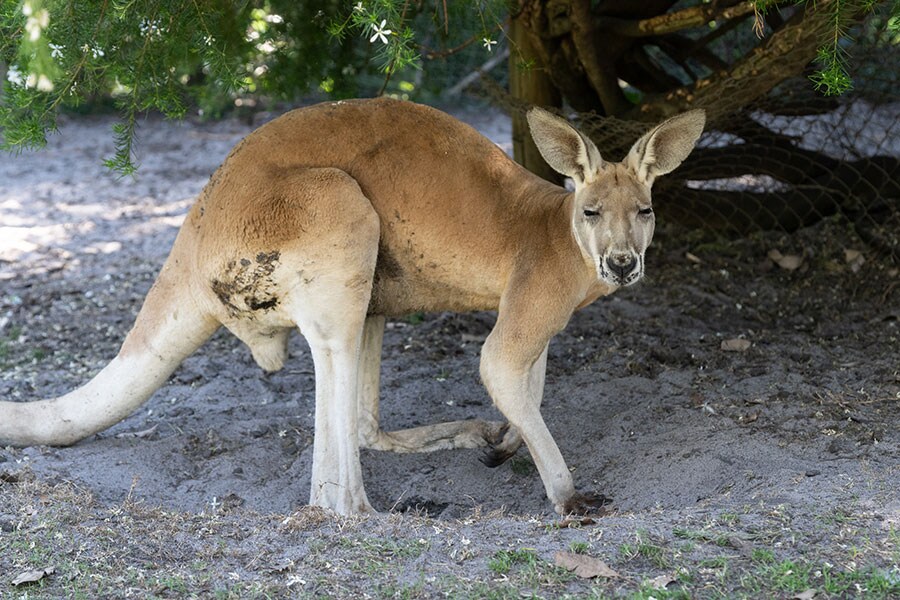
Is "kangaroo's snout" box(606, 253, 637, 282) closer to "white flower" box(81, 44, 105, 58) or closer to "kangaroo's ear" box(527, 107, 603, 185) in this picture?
"kangaroo's ear" box(527, 107, 603, 185)

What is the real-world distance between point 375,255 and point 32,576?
5.82ft

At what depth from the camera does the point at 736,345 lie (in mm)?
5773

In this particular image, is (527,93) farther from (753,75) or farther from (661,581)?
(661,581)

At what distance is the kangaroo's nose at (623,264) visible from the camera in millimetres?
3941

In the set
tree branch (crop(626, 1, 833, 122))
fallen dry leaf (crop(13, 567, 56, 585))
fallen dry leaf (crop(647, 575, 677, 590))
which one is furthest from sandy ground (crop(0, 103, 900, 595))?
tree branch (crop(626, 1, 833, 122))

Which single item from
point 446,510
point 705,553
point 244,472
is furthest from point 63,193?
point 705,553

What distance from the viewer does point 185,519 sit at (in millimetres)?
3770

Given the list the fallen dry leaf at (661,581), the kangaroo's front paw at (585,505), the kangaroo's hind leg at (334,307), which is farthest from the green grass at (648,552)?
the kangaroo's hind leg at (334,307)

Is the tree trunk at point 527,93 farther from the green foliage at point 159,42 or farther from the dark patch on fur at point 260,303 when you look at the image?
the dark patch on fur at point 260,303

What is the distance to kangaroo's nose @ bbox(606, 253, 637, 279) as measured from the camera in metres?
3.94

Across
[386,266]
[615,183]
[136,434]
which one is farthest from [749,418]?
[136,434]

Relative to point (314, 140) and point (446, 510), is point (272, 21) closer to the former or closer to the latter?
point (314, 140)

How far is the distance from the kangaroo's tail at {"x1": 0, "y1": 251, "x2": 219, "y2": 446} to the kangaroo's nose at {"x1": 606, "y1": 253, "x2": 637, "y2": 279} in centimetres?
174

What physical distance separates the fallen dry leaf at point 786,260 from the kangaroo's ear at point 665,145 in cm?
310
